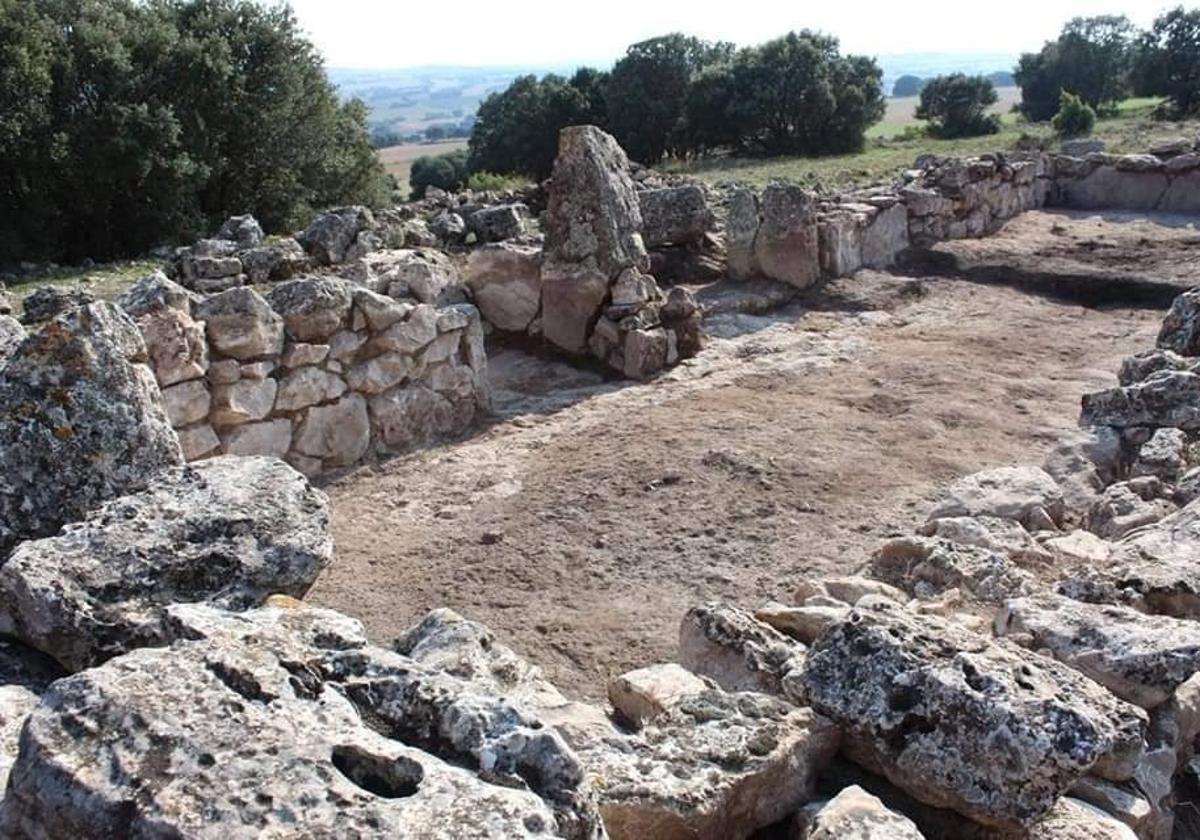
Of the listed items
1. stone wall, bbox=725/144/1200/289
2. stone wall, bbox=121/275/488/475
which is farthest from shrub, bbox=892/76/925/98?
stone wall, bbox=121/275/488/475

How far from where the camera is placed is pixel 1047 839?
3.41m

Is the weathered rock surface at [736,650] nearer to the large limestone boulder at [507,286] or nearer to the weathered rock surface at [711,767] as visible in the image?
the weathered rock surface at [711,767]

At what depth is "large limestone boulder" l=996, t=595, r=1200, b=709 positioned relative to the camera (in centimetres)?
430

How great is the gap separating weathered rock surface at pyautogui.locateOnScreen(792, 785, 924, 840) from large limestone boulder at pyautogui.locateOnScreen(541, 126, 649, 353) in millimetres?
8329

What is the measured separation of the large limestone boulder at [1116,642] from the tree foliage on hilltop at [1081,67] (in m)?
45.3

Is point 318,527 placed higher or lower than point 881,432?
higher

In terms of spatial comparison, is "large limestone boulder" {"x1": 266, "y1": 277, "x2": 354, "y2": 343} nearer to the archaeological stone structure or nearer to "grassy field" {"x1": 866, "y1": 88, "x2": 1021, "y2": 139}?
the archaeological stone structure

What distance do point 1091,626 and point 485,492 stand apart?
467cm

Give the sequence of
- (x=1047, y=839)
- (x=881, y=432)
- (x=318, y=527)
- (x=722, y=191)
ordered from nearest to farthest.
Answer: (x=1047, y=839) → (x=318, y=527) → (x=881, y=432) → (x=722, y=191)

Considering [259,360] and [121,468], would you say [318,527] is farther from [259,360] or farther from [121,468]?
[259,360]

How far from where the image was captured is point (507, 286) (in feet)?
37.8

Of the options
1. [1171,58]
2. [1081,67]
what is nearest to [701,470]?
[1171,58]

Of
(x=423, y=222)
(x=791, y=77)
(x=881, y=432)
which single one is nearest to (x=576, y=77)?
(x=791, y=77)

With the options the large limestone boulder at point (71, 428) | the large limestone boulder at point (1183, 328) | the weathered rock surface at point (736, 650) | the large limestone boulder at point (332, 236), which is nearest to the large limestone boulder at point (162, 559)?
the large limestone boulder at point (71, 428)
